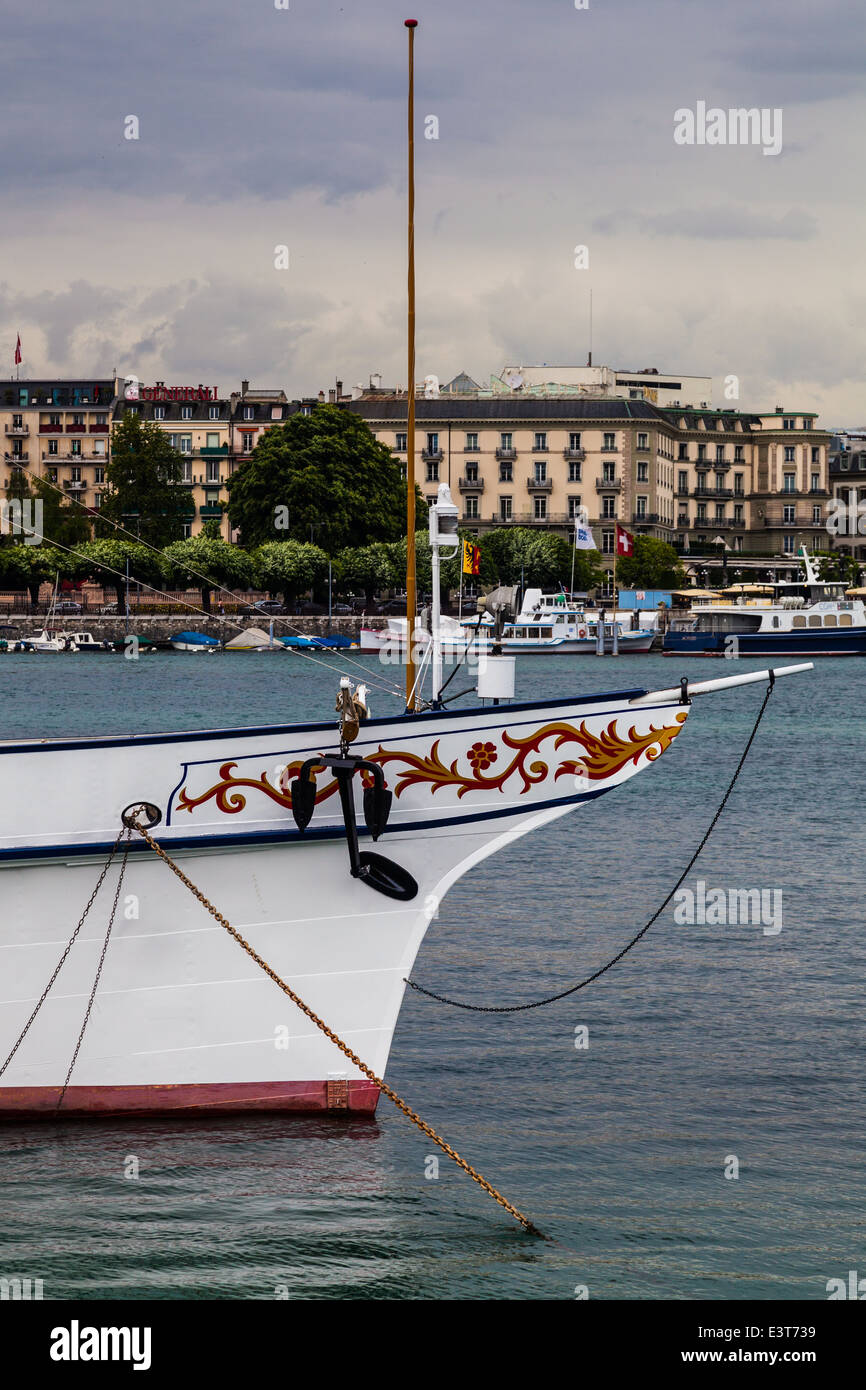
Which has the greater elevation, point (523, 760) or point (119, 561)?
point (119, 561)

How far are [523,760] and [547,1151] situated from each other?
3080 millimetres

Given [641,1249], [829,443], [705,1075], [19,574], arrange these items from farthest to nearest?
[829,443] → [19,574] → [705,1075] → [641,1249]

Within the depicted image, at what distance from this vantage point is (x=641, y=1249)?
11141 millimetres

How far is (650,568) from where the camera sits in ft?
444

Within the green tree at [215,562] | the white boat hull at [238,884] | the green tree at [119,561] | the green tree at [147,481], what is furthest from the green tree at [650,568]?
the white boat hull at [238,884]

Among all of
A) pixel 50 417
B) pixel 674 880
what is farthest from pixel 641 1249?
pixel 50 417

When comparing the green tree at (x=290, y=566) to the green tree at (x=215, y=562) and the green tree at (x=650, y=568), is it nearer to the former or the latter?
the green tree at (x=215, y=562)

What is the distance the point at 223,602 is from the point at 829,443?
80.6 metres

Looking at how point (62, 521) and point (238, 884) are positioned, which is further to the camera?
point (62, 521)

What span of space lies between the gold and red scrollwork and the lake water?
2.67 meters

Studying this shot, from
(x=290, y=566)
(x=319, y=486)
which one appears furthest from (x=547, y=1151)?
(x=319, y=486)

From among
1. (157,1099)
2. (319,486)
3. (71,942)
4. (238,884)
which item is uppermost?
(319,486)

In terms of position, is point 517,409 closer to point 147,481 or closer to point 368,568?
point 147,481
